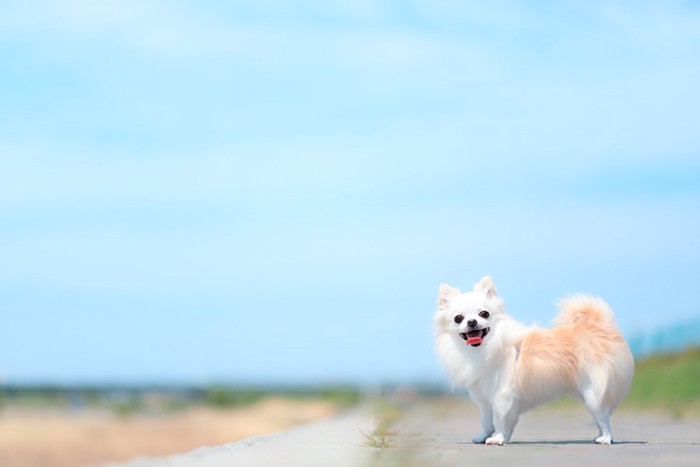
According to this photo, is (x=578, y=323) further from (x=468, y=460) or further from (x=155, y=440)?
(x=155, y=440)

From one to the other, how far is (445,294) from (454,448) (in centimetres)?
149

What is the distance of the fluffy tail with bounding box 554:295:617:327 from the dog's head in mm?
1006

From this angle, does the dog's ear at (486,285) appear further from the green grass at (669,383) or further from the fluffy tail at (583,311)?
the green grass at (669,383)

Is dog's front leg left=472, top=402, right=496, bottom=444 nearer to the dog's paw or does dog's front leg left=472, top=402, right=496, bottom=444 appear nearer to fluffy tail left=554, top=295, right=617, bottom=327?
the dog's paw

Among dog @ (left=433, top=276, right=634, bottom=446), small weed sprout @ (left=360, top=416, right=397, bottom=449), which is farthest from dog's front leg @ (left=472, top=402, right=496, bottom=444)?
small weed sprout @ (left=360, top=416, right=397, bottom=449)

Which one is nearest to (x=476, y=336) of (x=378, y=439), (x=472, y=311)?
(x=472, y=311)

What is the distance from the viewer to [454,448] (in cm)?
1020

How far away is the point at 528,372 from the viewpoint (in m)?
10.5

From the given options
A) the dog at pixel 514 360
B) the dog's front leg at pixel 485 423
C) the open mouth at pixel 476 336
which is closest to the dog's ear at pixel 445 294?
the dog at pixel 514 360

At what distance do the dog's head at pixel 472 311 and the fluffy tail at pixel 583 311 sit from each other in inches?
39.6

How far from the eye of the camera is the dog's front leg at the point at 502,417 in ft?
34.4

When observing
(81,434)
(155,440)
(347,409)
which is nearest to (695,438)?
(155,440)

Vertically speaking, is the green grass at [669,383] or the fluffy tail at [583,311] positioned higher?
the fluffy tail at [583,311]

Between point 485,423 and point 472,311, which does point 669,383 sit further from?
point 472,311
